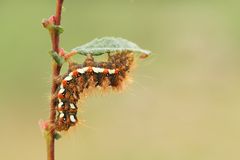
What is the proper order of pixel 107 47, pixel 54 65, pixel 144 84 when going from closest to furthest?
pixel 54 65
pixel 107 47
pixel 144 84

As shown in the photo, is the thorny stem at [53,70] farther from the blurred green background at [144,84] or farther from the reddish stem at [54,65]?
the blurred green background at [144,84]

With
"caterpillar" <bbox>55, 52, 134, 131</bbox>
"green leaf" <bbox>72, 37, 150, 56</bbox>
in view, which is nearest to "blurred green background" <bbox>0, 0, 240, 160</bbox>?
"caterpillar" <bbox>55, 52, 134, 131</bbox>

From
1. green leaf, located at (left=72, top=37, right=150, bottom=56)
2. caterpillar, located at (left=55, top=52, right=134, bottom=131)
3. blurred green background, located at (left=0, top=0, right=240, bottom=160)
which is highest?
green leaf, located at (left=72, top=37, right=150, bottom=56)

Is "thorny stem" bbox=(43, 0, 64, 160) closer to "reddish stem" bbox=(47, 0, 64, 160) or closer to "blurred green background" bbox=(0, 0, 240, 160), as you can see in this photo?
"reddish stem" bbox=(47, 0, 64, 160)

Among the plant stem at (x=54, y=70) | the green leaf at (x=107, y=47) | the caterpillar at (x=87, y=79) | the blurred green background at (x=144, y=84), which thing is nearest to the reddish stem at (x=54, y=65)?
the plant stem at (x=54, y=70)

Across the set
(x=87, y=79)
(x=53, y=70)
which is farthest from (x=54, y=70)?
(x=87, y=79)

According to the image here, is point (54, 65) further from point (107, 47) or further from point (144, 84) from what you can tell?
point (144, 84)

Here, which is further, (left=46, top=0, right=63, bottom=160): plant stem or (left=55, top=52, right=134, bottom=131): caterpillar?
(left=55, top=52, right=134, bottom=131): caterpillar
